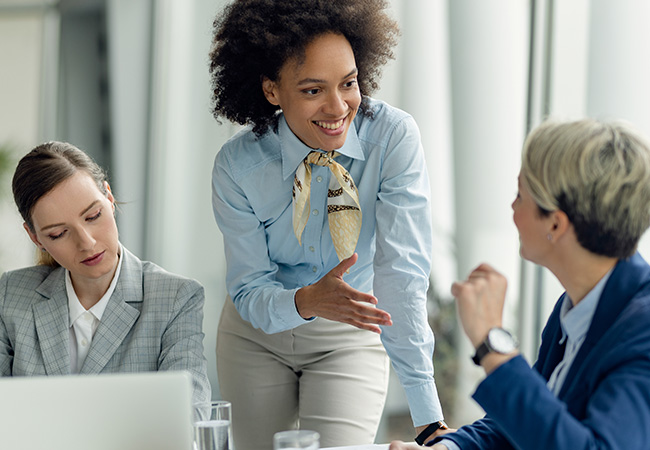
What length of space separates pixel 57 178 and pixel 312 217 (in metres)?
0.67

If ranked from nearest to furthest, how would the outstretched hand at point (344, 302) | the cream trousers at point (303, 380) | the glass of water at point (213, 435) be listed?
the glass of water at point (213, 435)
the outstretched hand at point (344, 302)
the cream trousers at point (303, 380)

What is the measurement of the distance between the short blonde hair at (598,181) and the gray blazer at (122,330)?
3.26ft

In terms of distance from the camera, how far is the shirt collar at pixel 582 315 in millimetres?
1307

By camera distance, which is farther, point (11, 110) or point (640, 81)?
point (11, 110)

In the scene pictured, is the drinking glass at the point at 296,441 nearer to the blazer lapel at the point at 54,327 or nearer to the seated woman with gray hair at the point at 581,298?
the seated woman with gray hair at the point at 581,298

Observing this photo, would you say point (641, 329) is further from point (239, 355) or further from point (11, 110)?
point (11, 110)

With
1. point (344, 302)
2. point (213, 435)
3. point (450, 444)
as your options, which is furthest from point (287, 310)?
point (213, 435)

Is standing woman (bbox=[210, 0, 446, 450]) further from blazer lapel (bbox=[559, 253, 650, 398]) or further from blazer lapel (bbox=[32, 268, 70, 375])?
blazer lapel (bbox=[559, 253, 650, 398])

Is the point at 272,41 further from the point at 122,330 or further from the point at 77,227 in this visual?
the point at 122,330

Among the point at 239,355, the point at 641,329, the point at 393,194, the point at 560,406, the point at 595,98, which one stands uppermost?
the point at 595,98

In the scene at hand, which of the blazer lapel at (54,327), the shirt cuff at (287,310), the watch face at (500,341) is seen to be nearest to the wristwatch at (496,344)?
the watch face at (500,341)

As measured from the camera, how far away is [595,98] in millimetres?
2910

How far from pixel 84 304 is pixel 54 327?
0.11 metres

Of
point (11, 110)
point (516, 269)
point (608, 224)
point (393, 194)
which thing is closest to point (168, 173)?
point (11, 110)
